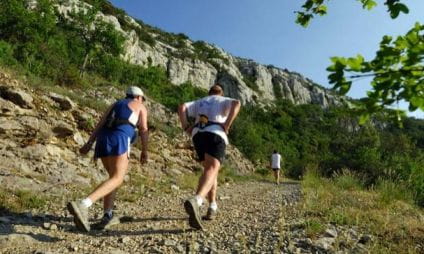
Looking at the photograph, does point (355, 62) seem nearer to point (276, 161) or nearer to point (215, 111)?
point (215, 111)

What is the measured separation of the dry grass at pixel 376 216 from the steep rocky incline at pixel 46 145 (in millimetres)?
4320

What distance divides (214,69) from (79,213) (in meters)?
63.3

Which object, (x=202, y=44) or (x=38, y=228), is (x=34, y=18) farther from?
(x=202, y=44)

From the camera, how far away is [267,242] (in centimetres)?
479

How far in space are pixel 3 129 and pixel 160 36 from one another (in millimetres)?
63773

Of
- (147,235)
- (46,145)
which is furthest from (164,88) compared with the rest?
(147,235)

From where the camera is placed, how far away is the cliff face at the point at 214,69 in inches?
2191

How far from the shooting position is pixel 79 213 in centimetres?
474

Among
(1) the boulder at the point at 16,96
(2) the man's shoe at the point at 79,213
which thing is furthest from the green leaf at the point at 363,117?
(1) the boulder at the point at 16,96

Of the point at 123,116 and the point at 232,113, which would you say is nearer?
the point at 123,116

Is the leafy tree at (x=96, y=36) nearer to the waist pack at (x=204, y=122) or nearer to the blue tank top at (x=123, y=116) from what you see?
the blue tank top at (x=123, y=116)

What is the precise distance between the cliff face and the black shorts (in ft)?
123

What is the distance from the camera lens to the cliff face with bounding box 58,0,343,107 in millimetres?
55656

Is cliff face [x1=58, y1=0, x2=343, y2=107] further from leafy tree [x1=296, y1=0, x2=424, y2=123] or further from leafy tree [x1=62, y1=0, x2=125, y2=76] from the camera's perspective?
leafy tree [x1=296, y1=0, x2=424, y2=123]
